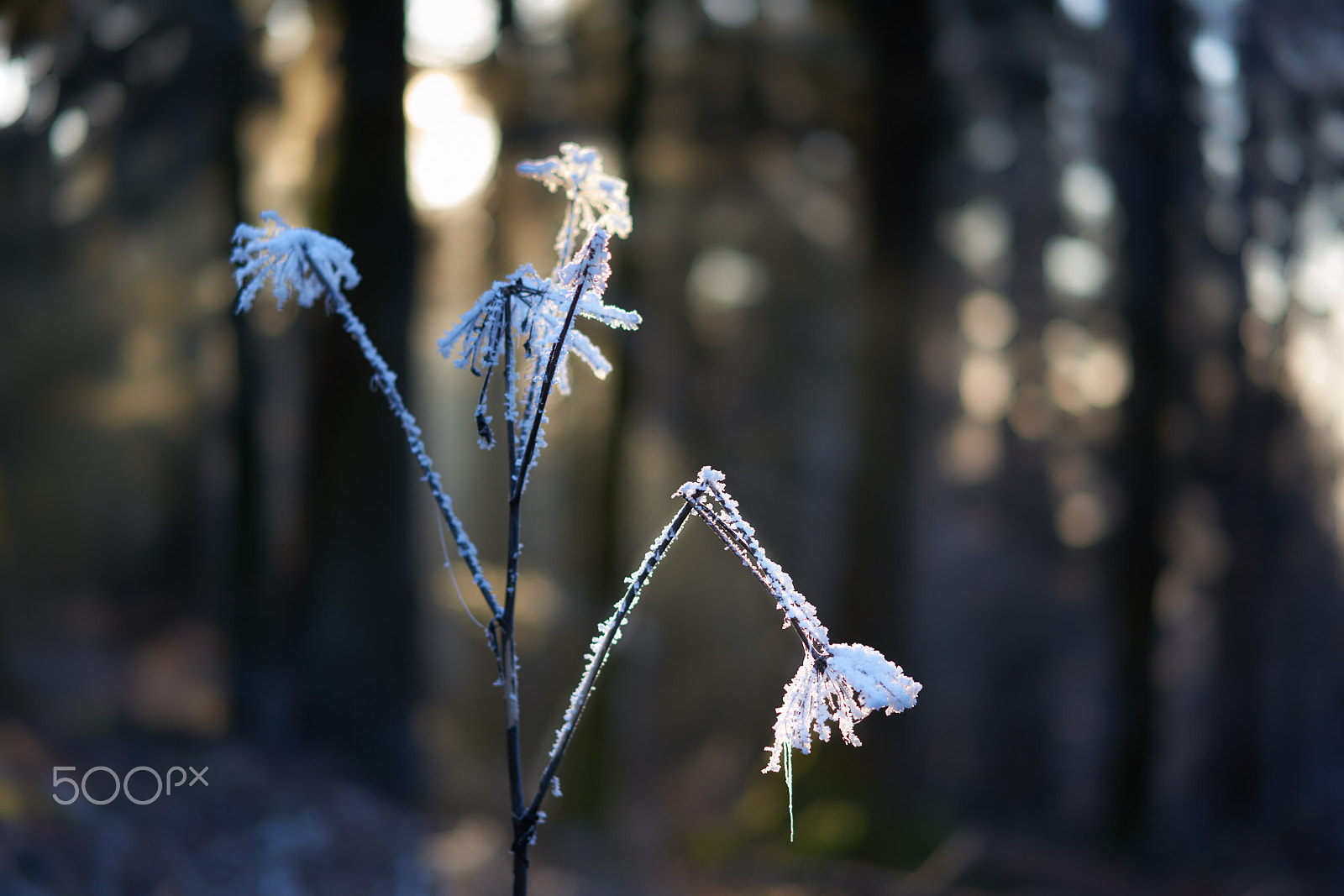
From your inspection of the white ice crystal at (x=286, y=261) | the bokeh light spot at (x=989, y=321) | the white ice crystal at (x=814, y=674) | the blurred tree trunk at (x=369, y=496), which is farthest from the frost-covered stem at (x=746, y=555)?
the bokeh light spot at (x=989, y=321)

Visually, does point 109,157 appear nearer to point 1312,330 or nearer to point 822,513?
point 822,513

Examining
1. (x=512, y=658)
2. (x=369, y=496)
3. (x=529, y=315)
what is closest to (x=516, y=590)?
(x=512, y=658)

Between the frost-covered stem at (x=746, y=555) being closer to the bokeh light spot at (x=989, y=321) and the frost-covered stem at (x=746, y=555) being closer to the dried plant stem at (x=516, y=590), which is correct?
the dried plant stem at (x=516, y=590)

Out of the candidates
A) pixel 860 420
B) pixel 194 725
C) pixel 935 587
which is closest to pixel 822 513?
pixel 935 587

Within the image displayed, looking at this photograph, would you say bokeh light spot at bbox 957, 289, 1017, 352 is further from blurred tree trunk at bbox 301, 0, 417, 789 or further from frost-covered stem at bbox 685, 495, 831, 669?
frost-covered stem at bbox 685, 495, 831, 669

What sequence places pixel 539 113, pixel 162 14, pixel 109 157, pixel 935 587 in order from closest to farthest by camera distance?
1. pixel 162 14
2. pixel 109 157
3. pixel 539 113
4. pixel 935 587

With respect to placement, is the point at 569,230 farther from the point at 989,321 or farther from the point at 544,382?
the point at 989,321
